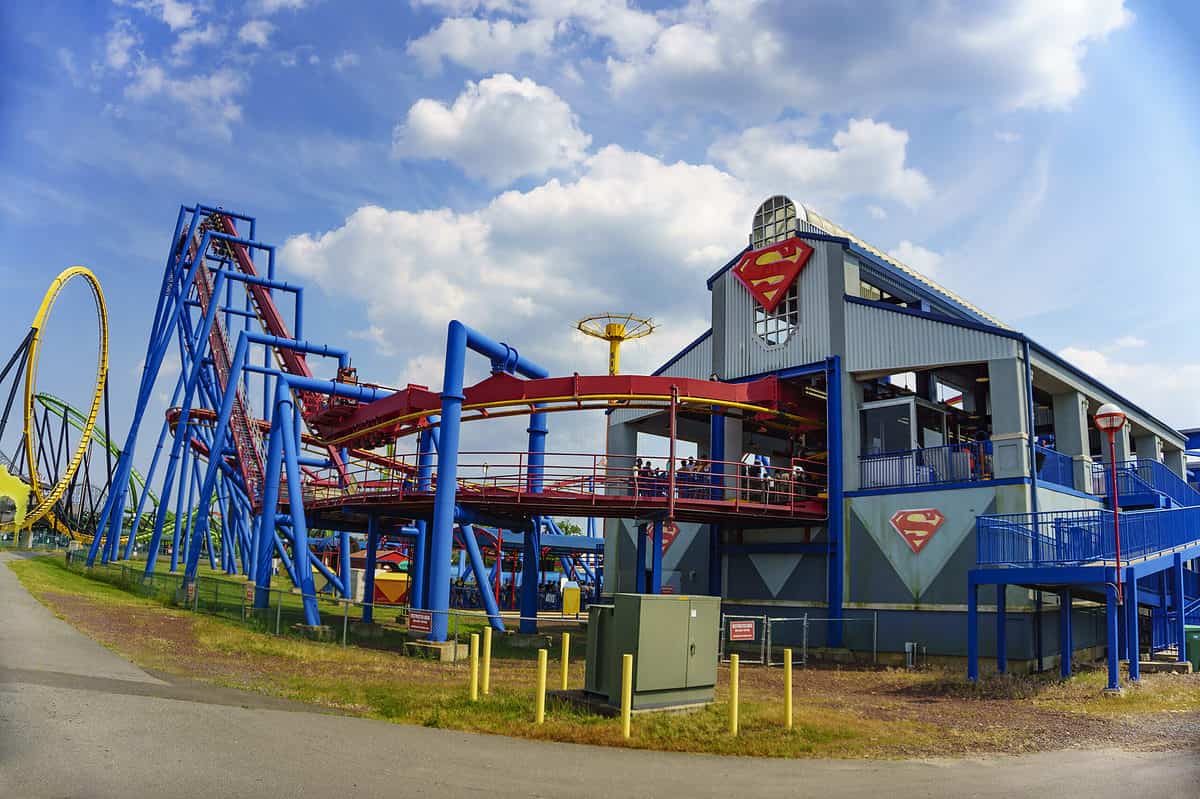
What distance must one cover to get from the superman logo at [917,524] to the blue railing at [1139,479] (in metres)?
8.02

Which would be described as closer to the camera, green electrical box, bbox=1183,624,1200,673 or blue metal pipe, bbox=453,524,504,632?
green electrical box, bbox=1183,624,1200,673

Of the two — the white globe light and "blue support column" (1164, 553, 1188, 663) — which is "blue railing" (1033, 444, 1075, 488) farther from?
the white globe light

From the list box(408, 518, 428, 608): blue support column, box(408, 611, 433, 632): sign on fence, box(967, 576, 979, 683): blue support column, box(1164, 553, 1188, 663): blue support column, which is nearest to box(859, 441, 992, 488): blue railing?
box(967, 576, 979, 683): blue support column

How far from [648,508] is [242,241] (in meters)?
30.1

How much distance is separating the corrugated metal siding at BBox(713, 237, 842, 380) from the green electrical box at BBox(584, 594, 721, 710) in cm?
1699

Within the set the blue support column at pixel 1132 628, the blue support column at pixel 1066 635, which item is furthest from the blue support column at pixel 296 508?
the blue support column at pixel 1132 628

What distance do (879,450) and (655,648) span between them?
17.9 m

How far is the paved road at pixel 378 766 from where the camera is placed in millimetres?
8945

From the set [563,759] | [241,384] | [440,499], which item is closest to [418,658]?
[440,499]

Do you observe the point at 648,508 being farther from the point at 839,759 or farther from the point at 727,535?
the point at 839,759

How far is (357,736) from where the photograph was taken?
11578 millimetres

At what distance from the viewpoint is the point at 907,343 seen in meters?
27.8

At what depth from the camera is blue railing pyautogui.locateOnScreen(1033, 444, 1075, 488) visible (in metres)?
26.7

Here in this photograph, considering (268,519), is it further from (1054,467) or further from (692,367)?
(1054,467)
